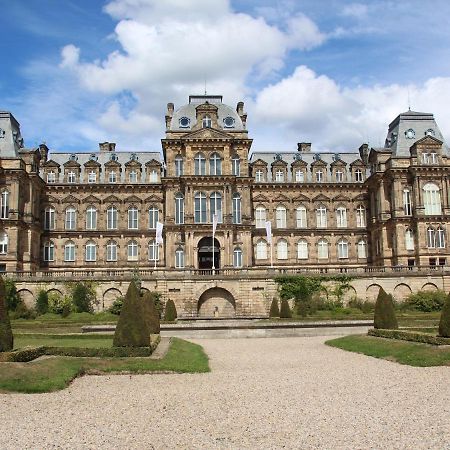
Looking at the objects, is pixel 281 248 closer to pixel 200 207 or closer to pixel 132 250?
pixel 200 207

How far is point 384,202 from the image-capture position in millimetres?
61875

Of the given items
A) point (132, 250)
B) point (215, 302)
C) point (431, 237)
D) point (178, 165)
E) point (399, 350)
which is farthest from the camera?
point (132, 250)

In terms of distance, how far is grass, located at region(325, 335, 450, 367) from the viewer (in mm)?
21094

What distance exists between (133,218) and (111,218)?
2.55m

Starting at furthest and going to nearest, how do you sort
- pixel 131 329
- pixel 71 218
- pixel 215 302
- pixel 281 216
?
pixel 281 216, pixel 71 218, pixel 215 302, pixel 131 329

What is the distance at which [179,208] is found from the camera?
6056cm

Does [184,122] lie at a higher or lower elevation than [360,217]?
higher

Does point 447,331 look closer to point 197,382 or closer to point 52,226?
point 197,382

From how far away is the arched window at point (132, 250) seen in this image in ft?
212

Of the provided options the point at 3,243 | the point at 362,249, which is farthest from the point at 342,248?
the point at 3,243

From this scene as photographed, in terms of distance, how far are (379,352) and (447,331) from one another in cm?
298

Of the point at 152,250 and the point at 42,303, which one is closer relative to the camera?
the point at 42,303

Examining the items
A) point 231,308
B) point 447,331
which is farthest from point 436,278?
point 447,331

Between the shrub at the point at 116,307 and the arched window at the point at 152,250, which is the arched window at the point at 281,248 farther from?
the shrub at the point at 116,307
